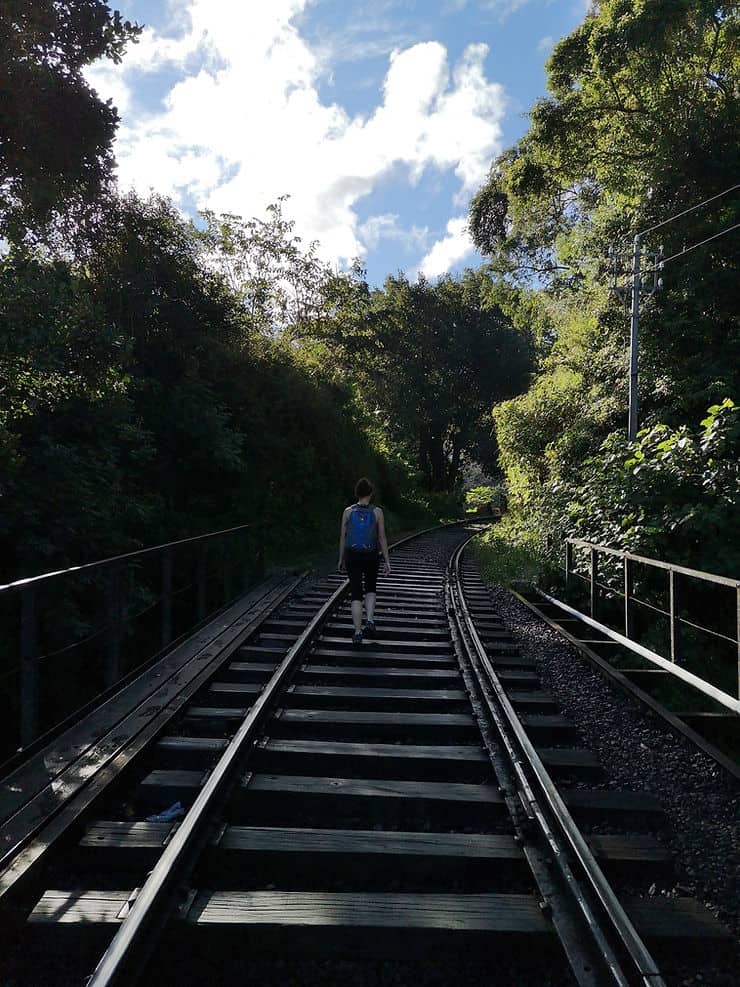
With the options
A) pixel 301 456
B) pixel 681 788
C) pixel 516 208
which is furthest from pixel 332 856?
pixel 516 208

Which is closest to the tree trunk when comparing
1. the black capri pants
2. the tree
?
the tree

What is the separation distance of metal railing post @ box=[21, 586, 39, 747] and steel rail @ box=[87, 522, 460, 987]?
1292 millimetres

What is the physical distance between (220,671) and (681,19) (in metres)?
19.0

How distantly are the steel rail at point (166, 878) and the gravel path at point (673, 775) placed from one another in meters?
2.23

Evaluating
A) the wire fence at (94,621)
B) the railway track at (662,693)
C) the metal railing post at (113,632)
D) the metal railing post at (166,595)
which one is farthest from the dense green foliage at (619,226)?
the metal railing post at (113,632)

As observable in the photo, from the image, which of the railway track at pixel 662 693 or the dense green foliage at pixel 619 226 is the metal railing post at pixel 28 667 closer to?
the railway track at pixel 662 693

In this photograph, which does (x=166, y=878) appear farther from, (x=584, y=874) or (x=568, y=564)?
(x=568, y=564)

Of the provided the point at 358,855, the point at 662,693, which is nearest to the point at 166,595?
the point at 358,855

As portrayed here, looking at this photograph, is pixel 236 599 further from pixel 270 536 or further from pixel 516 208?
pixel 516 208

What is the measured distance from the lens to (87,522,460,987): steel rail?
92.7 inches

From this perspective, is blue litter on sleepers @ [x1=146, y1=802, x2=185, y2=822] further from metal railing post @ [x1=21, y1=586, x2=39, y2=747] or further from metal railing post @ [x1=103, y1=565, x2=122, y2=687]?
metal railing post @ [x1=103, y1=565, x2=122, y2=687]

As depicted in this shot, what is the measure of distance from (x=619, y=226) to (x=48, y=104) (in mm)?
15061

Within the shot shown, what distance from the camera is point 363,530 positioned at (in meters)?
7.57

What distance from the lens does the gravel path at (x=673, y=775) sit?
3273mm
